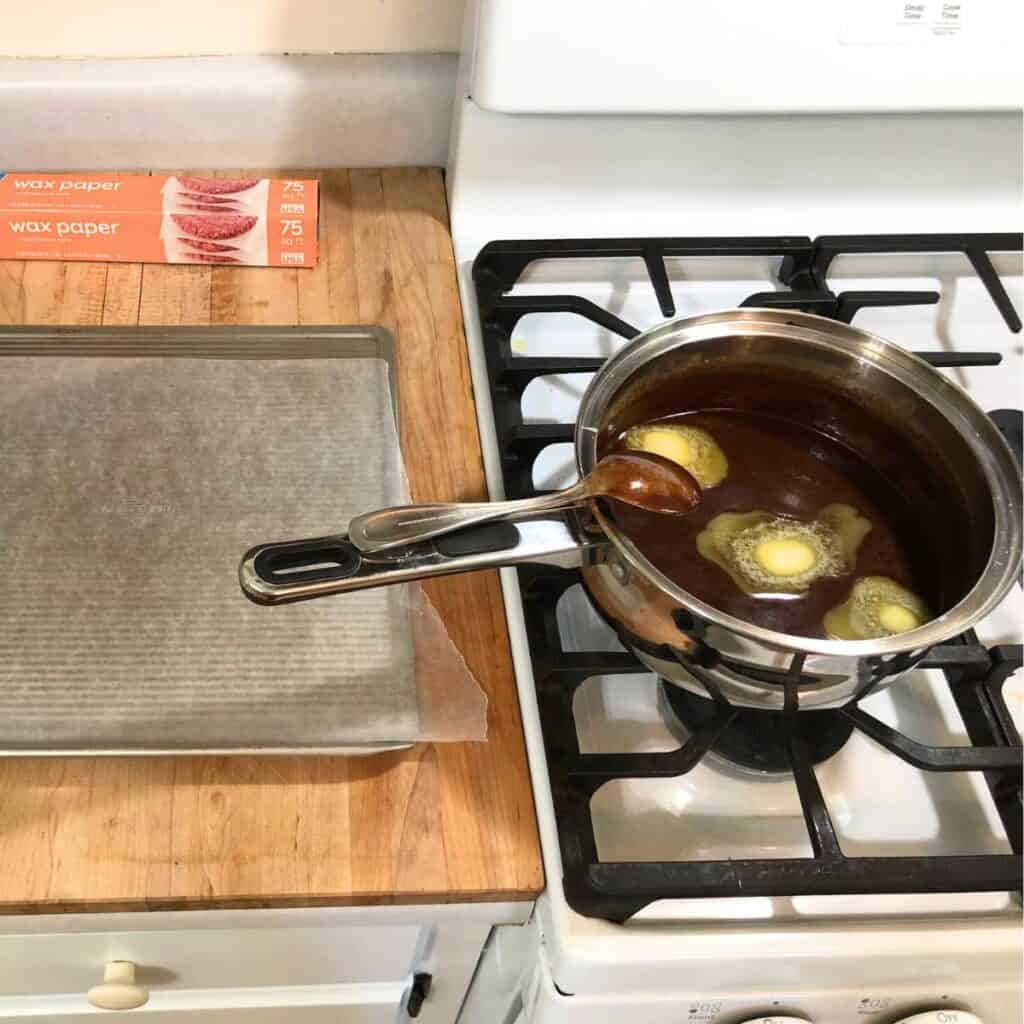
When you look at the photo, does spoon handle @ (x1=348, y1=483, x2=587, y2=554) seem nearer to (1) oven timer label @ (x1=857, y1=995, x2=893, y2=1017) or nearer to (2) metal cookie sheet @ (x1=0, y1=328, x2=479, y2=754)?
(2) metal cookie sheet @ (x1=0, y1=328, x2=479, y2=754)

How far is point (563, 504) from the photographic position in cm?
49

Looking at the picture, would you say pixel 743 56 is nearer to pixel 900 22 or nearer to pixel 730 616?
pixel 900 22

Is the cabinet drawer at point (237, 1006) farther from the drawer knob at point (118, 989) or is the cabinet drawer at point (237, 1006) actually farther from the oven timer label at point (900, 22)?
the oven timer label at point (900, 22)

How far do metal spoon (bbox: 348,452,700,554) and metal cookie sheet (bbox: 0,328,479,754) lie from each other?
0.09m

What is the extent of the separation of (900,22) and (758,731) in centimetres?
43

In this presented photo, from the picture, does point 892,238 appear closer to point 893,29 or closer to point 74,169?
point 893,29

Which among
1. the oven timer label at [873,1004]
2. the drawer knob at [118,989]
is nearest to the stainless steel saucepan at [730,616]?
the oven timer label at [873,1004]

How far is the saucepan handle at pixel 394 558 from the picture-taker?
46 cm

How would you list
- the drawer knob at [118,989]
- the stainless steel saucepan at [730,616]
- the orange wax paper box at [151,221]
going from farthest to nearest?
the orange wax paper box at [151,221], the drawer knob at [118,989], the stainless steel saucepan at [730,616]

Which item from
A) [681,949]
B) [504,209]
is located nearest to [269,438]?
[504,209]

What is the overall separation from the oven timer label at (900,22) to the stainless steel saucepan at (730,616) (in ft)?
0.62

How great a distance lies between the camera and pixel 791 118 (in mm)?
720

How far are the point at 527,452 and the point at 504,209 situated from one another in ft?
0.76

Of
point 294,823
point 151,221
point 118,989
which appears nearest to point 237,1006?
point 118,989
